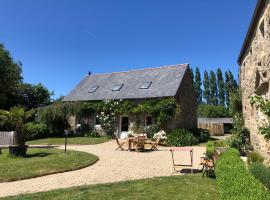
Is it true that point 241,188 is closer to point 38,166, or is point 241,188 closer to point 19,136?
point 38,166

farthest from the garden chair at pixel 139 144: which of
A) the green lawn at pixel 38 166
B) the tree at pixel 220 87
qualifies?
the tree at pixel 220 87

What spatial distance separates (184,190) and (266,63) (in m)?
4.31

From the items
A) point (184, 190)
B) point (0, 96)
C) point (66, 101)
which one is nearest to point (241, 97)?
point (184, 190)

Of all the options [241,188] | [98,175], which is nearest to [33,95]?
[98,175]

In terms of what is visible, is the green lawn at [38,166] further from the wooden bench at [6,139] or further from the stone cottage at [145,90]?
the stone cottage at [145,90]

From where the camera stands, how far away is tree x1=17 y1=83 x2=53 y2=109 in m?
33.4

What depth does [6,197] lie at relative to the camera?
239 inches

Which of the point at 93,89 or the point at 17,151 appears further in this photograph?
the point at 93,89

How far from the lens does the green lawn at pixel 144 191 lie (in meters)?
6.01

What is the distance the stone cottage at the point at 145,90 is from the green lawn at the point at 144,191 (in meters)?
13.7

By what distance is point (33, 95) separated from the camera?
114 feet

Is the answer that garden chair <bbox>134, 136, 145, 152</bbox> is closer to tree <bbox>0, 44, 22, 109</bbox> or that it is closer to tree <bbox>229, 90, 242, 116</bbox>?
tree <bbox>229, 90, 242, 116</bbox>

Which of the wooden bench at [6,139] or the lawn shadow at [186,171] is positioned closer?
the lawn shadow at [186,171]

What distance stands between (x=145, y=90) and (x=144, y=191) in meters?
16.8
